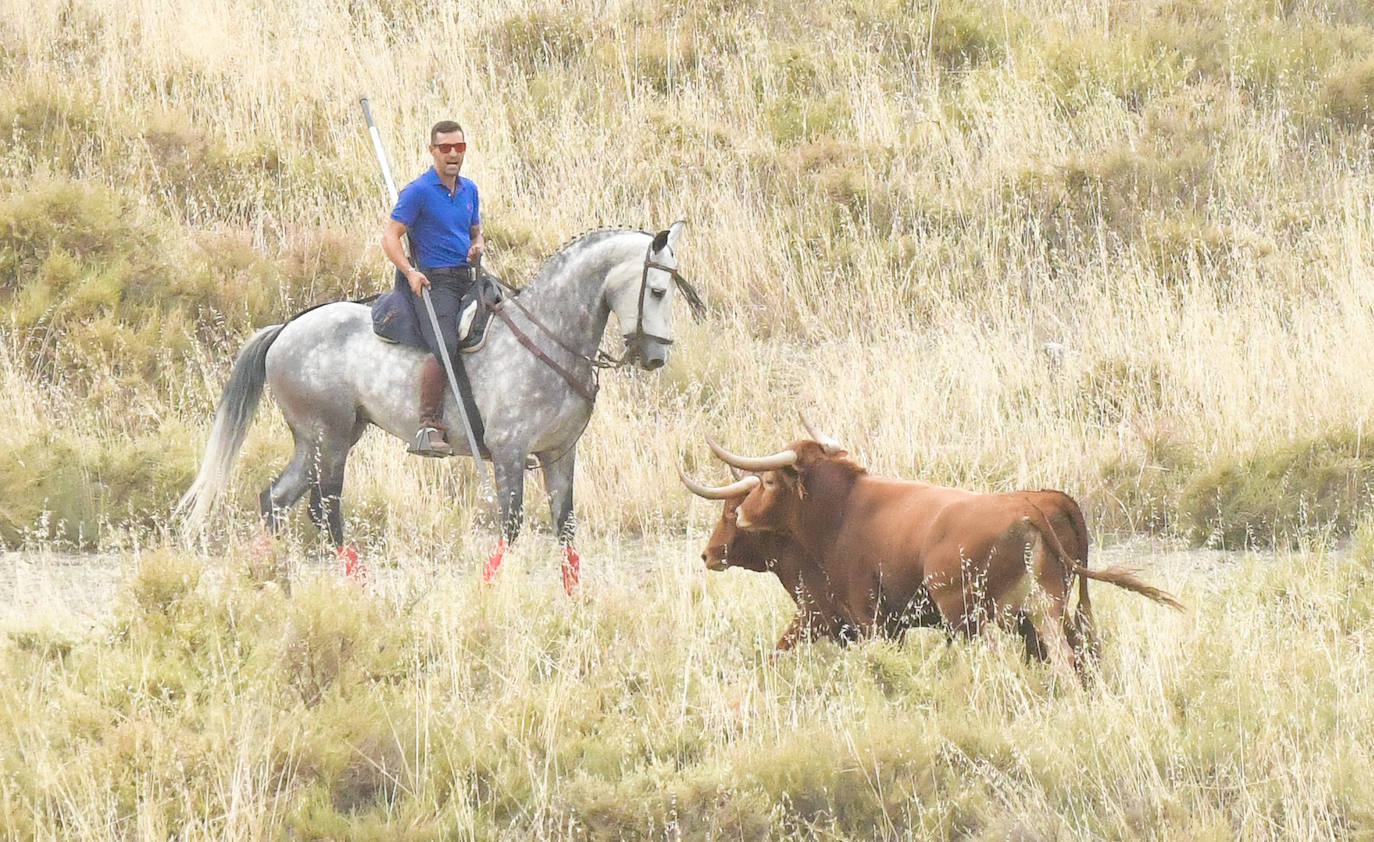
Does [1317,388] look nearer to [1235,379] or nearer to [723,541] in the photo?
Result: [1235,379]

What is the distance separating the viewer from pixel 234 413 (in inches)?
358

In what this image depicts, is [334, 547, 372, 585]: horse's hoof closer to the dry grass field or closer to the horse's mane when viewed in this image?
the dry grass field

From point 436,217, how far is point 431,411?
94 centimetres

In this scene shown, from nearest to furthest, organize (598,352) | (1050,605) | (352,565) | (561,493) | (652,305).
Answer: (1050,605), (652,305), (352,565), (598,352), (561,493)

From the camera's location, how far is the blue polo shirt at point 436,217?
8336 mm

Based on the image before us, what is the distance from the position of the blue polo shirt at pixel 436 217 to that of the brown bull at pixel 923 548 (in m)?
2.23

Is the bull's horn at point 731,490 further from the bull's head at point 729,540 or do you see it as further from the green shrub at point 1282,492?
the green shrub at point 1282,492

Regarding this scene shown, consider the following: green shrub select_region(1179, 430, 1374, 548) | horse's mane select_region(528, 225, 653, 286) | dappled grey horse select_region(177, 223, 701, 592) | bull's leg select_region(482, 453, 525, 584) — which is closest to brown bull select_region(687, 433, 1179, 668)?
dappled grey horse select_region(177, 223, 701, 592)

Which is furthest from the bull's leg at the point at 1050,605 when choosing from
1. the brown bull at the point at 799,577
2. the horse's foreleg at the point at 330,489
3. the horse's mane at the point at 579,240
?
the horse's foreleg at the point at 330,489

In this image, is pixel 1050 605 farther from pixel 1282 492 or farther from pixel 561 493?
pixel 1282 492

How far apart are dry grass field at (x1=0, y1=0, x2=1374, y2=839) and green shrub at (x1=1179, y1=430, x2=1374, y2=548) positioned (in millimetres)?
34

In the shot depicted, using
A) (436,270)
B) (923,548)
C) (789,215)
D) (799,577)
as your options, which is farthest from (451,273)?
(789,215)

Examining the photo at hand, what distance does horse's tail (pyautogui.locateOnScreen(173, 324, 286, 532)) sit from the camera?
9055mm

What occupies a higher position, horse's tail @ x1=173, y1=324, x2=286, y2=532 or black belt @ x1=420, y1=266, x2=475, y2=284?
black belt @ x1=420, y1=266, x2=475, y2=284
